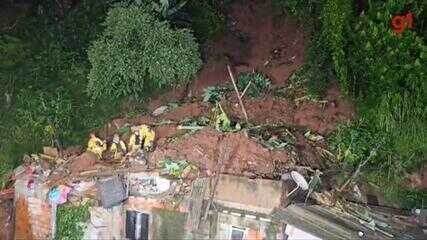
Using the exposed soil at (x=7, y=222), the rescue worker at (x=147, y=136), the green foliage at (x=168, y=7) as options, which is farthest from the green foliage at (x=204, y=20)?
the exposed soil at (x=7, y=222)

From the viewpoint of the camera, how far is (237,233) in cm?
893

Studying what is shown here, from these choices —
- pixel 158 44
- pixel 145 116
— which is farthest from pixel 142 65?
pixel 145 116

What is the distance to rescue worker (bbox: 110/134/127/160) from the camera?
33.5ft

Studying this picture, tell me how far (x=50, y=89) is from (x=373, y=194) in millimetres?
7786

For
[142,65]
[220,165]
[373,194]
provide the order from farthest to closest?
1. [142,65]
2. [373,194]
3. [220,165]

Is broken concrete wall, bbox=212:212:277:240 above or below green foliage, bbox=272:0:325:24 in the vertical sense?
below

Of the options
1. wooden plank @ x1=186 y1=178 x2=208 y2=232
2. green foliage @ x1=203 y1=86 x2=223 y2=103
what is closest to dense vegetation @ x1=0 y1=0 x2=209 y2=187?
green foliage @ x1=203 y1=86 x2=223 y2=103

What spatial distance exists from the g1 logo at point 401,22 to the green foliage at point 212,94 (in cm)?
401

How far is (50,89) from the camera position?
41.1ft

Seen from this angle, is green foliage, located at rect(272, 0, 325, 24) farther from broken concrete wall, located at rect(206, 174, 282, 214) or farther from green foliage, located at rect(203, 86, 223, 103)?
broken concrete wall, located at rect(206, 174, 282, 214)

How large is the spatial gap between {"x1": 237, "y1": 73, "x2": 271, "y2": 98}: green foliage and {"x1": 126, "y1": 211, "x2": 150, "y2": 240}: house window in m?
3.90

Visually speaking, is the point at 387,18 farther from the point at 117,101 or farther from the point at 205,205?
the point at 117,101

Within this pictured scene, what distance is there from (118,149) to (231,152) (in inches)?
94.8

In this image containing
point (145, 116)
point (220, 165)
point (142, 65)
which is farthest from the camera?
point (145, 116)
